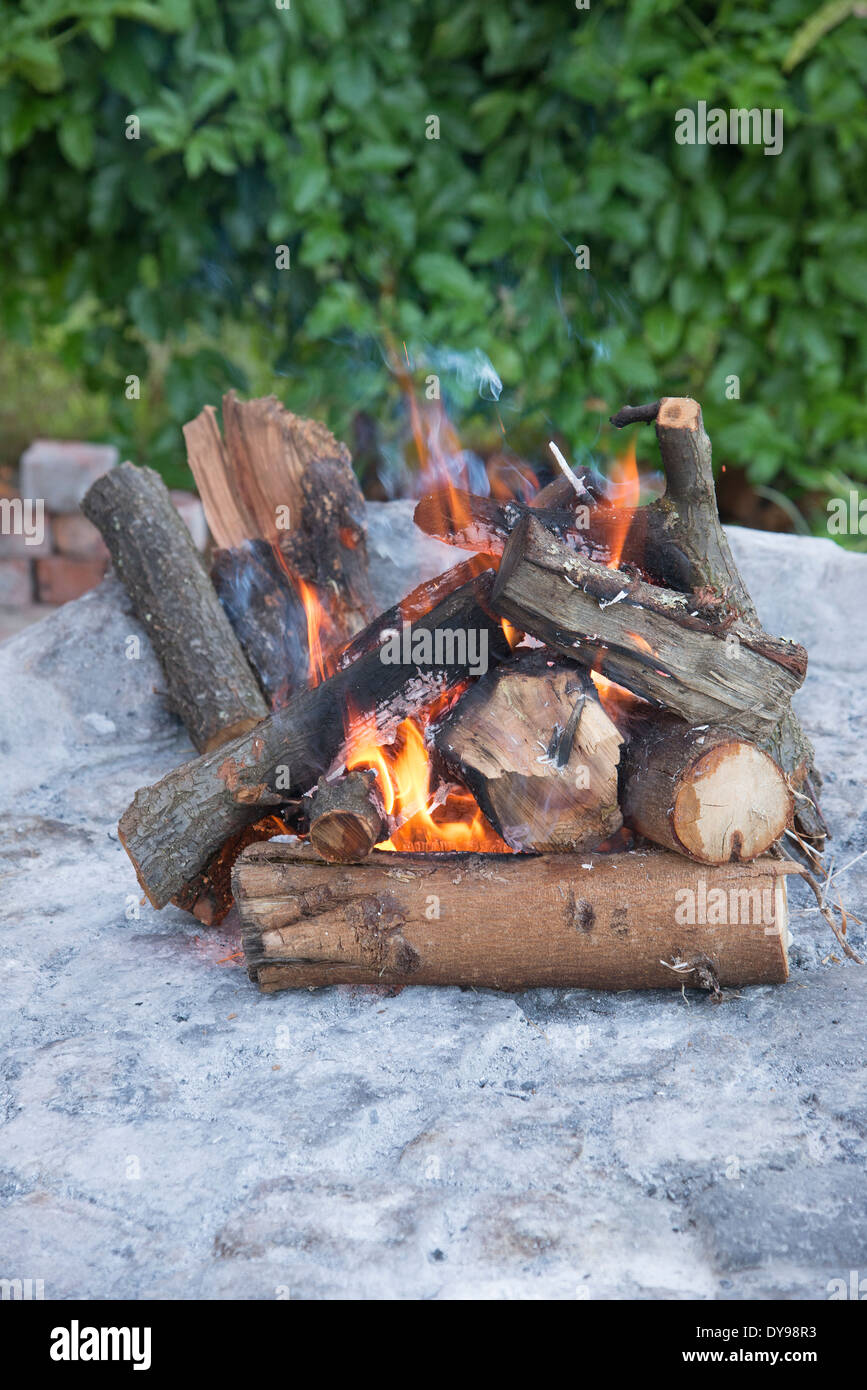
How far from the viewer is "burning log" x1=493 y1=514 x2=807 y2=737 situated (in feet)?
7.23

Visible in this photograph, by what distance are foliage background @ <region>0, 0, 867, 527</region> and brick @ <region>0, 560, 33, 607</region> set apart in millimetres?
831

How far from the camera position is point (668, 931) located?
2186 mm

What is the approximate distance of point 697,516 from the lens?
2.39m

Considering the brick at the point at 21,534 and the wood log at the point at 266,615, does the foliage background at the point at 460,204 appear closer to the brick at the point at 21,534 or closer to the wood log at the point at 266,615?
the brick at the point at 21,534

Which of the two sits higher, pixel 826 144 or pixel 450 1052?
pixel 826 144

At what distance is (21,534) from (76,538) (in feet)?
0.81

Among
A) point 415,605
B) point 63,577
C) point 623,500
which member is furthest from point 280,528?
point 63,577

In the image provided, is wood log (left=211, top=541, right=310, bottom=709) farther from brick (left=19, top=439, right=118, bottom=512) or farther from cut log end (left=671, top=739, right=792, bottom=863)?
brick (left=19, top=439, right=118, bottom=512)

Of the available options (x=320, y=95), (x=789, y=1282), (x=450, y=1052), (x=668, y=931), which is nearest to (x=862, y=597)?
(x=668, y=931)

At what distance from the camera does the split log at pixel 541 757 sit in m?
2.19

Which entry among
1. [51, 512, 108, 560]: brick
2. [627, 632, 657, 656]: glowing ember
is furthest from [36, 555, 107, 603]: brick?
[627, 632, 657, 656]: glowing ember

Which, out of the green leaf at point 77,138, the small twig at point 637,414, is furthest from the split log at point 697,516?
the green leaf at point 77,138

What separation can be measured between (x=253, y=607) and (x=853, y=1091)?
2.00m

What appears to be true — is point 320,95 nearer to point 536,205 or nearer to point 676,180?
point 536,205
